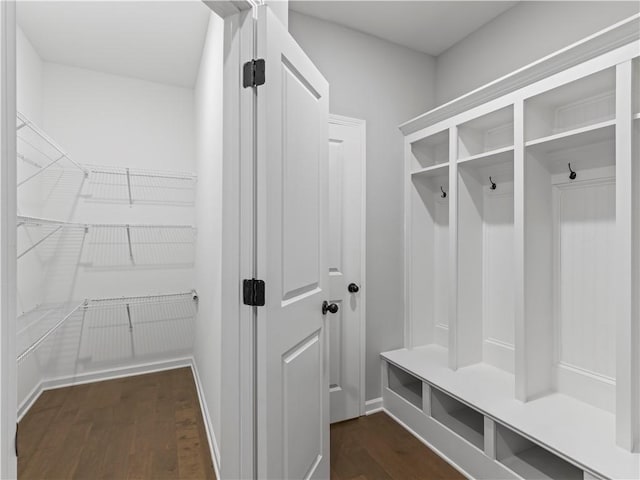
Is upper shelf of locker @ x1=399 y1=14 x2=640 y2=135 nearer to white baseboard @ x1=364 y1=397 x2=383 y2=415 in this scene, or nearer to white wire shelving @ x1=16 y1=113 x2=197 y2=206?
white baseboard @ x1=364 y1=397 x2=383 y2=415

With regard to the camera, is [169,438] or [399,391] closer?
[169,438]

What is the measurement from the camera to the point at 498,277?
2.26 m

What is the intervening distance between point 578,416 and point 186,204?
11.2 ft

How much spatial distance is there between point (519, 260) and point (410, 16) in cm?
177

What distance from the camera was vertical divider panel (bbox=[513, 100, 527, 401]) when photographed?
5.89 ft

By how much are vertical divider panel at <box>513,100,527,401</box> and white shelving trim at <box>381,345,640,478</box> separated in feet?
0.44

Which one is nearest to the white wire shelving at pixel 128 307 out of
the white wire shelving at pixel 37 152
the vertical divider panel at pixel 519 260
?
the white wire shelving at pixel 37 152

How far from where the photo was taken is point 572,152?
1.83m

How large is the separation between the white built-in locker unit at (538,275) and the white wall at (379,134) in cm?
10

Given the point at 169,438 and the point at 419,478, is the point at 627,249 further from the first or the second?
the point at 169,438

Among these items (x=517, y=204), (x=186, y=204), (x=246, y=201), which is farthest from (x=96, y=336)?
(x=517, y=204)

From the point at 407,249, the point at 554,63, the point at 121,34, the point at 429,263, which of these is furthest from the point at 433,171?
the point at 121,34

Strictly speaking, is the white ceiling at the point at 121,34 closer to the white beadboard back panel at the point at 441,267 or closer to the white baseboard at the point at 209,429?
the white beadboard back panel at the point at 441,267

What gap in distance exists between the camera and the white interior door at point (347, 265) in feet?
7.73
